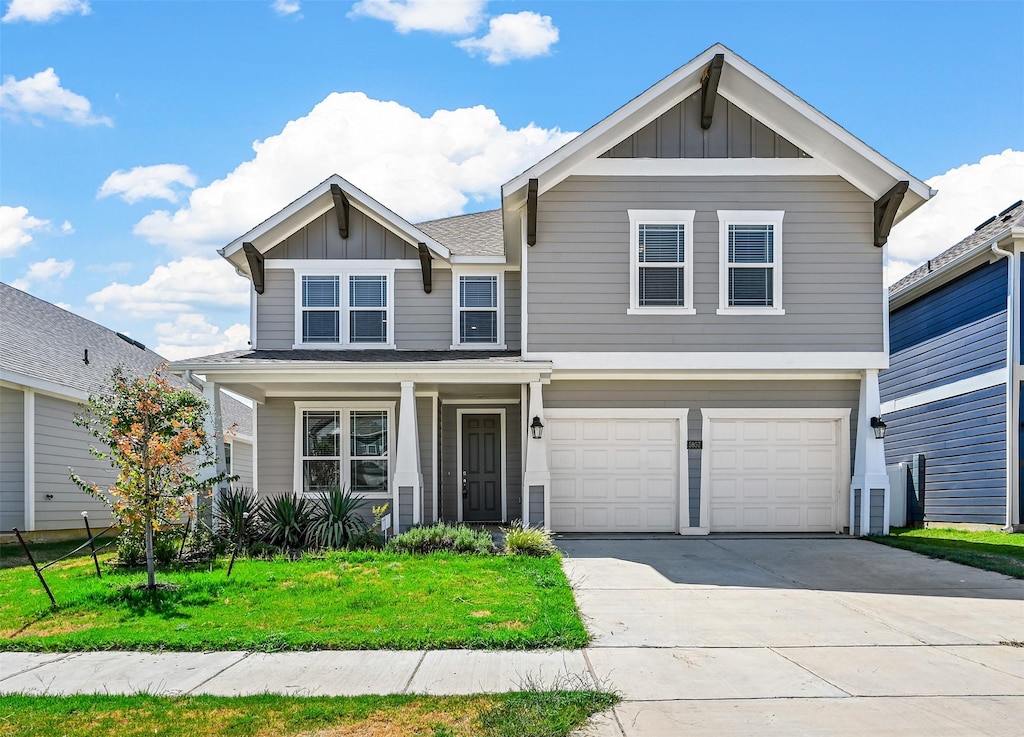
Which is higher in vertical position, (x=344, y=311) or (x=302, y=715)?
(x=344, y=311)

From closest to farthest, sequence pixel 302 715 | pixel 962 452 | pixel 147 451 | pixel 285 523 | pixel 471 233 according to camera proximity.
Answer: pixel 302 715
pixel 147 451
pixel 285 523
pixel 962 452
pixel 471 233

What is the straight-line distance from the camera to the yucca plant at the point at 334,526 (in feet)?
42.7

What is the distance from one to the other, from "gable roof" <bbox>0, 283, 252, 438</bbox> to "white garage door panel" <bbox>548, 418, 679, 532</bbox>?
19.7 ft

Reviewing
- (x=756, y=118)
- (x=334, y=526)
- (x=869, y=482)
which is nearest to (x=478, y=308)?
(x=334, y=526)

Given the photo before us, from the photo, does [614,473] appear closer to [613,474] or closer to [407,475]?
[613,474]

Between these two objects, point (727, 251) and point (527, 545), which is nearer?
point (527, 545)

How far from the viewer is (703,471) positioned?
49.6ft

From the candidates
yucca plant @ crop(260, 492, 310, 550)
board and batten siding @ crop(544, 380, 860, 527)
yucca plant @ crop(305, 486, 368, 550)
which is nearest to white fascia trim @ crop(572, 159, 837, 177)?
board and batten siding @ crop(544, 380, 860, 527)

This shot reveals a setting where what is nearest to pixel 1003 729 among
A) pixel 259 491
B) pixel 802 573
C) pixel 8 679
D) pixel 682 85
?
pixel 802 573

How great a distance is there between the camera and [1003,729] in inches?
217

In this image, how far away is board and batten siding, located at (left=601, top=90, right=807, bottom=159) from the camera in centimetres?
1477

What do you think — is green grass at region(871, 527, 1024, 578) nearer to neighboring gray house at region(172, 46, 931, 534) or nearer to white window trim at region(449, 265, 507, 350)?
neighboring gray house at region(172, 46, 931, 534)

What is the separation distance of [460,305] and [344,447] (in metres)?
3.44

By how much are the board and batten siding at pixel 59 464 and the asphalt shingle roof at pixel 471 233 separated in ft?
26.6
